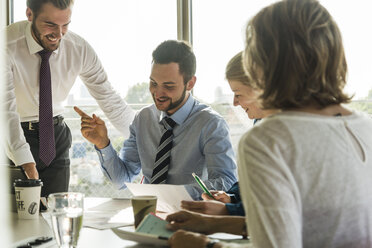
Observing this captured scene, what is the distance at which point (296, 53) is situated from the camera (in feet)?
2.77

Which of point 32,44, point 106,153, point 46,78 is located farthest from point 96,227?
point 32,44

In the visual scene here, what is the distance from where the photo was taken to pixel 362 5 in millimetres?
2957

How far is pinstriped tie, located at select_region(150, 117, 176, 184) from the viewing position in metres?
2.00

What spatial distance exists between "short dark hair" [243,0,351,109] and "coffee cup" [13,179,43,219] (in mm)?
959

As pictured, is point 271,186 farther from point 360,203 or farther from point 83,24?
point 83,24

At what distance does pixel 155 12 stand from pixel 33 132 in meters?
1.76

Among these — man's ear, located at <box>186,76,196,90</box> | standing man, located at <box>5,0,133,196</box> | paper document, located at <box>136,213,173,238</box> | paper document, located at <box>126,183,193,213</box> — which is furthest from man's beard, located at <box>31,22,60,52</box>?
paper document, located at <box>136,213,173,238</box>

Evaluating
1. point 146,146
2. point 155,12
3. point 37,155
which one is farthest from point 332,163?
point 155,12

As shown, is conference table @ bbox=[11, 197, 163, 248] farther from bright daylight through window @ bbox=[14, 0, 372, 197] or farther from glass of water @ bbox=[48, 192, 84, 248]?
bright daylight through window @ bbox=[14, 0, 372, 197]

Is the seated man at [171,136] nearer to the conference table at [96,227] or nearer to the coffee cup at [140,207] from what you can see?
the conference table at [96,227]

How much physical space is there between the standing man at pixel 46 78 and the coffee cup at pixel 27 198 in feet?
2.16

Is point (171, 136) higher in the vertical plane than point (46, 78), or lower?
lower

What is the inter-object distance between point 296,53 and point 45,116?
6.04 feet

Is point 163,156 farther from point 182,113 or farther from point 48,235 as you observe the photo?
point 48,235
